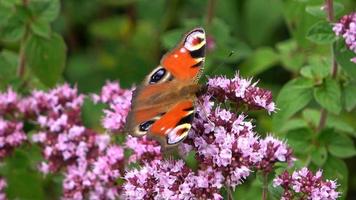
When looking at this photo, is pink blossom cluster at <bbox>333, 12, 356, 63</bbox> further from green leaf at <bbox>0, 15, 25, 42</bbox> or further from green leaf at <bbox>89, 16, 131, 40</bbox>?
green leaf at <bbox>89, 16, 131, 40</bbox>

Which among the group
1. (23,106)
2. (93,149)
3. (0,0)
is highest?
(0,0)

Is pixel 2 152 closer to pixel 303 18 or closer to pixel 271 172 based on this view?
pixel 271 172

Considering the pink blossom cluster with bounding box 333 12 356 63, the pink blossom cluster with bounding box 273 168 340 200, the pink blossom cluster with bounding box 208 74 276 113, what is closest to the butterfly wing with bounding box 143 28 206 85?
the pink blossom cluster with bounding box 208 74 276 113

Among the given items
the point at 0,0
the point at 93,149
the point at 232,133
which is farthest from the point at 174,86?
the point at 0,0

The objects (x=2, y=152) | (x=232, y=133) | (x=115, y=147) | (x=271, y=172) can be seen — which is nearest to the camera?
(x=232, y=133)

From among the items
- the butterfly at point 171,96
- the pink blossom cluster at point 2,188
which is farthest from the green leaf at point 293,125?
the pink blossom cluster at point 2,188

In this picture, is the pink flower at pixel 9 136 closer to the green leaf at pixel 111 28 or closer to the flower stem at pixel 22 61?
the flower stem at pixel 22 61

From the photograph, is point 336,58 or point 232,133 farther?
point 336,58
